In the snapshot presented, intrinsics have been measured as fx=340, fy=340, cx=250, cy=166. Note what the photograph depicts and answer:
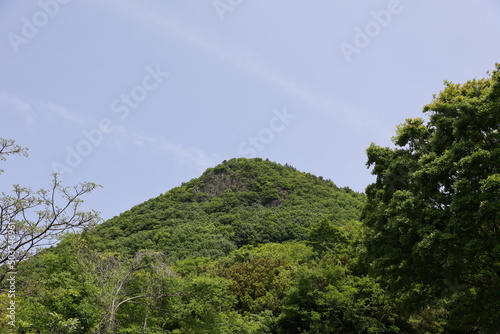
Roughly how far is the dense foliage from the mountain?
14589 mm

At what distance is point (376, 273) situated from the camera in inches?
489

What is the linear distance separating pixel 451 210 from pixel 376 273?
150 inches

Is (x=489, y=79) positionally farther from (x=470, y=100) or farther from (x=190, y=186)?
(x=190, y=186)

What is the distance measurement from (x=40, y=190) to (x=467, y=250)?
12045 mm

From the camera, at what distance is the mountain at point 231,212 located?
4781 centimetres

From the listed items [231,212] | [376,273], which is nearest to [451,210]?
[376,273]

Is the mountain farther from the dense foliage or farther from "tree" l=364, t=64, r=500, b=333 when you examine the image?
"tree" l=364, t=64, r=500, b=333

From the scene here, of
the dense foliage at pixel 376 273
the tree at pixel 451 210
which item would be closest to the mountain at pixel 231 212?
the dense foliage at pixel 376 273

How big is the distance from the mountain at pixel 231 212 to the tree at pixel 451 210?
20.8 meters

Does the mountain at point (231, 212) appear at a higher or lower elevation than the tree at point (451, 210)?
higher

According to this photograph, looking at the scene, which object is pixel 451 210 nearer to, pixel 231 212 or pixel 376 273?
pixel 376 273

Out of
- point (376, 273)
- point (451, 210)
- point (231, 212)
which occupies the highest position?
→ point (231, 212)

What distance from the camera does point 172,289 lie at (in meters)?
14.8

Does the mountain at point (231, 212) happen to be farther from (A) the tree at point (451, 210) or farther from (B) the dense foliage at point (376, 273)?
(A) the tree at point (451, 210)
